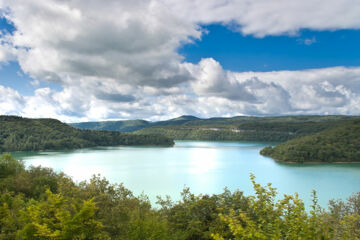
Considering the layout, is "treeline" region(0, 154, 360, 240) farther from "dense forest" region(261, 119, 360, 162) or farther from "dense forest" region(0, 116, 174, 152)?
"dense forest" region(0, 116, 174, 152)

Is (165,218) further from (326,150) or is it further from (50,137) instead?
(50,137)

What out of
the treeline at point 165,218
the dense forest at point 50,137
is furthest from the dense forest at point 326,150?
the dense forest at point 50,137

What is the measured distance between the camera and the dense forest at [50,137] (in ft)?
344

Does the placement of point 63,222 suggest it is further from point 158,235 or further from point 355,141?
point 355,141

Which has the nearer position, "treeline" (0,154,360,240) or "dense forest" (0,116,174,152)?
"treeline" (0,154,360,240)

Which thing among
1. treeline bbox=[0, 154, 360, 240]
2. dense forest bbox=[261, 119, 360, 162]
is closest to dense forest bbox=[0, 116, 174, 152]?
dense forest bbox=[261, 119, 360, 162]

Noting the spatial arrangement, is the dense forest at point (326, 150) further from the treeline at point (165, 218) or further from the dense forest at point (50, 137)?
the dense forest at point (50, 137)

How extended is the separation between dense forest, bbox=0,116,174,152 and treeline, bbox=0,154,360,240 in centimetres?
9391

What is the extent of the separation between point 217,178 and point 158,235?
42.8m

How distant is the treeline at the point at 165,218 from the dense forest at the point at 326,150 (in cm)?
6380

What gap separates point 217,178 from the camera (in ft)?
172

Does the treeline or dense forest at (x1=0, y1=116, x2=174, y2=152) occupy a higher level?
dense forest at (x1=0, y1=116, x2=174, y2=152)

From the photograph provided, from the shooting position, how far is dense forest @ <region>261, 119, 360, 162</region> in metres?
77.1

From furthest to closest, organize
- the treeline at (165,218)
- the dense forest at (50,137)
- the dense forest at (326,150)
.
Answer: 1. the dense forest at (50,137)
2. the dense forest at (326,150)
3. the treeline at (165,218)
